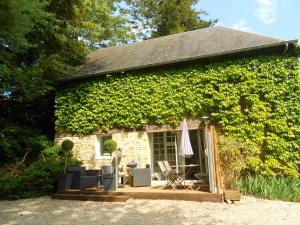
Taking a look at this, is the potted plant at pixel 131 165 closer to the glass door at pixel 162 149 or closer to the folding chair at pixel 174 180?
the glass door at pixel 162 149

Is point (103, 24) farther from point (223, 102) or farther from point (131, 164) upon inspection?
point (223, 102)

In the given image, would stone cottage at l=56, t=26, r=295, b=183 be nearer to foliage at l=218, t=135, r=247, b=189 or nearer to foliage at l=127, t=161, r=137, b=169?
foliage at l=127, t=161, r=137, b=169

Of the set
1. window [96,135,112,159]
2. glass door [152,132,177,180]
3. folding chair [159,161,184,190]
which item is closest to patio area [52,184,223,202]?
folding chair [159,161,184,190]

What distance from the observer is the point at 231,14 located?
1338cm

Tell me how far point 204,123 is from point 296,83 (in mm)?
3671

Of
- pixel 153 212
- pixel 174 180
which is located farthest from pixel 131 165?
pixel 153 212

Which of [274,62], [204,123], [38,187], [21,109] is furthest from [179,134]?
[21,109]

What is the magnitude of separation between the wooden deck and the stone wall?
2769mm

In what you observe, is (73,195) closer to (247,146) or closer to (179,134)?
(179,134)

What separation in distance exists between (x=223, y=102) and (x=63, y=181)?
22.0ft

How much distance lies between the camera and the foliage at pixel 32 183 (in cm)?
1005

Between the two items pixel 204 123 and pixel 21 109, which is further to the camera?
pixel 21 109

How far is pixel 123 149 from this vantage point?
12.4 m

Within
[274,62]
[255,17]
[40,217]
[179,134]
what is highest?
[255,17]
